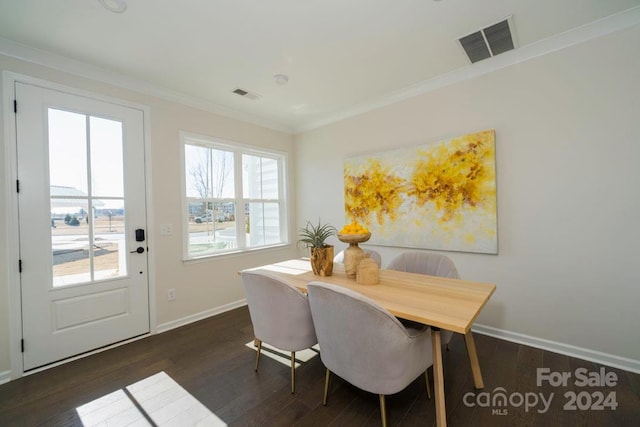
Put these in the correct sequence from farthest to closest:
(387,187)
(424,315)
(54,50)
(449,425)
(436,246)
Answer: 1. (387,187)
2. (436,246)
3. (54,50)
4. (449,425)
5. (424,315)

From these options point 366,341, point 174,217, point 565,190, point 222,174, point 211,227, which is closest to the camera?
point 366,341

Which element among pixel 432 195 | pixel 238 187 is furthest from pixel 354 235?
pixel 238 187

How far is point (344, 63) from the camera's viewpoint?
96.2 inches

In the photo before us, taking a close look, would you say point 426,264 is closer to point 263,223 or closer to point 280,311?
point 280,311

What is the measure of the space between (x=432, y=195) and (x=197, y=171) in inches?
108

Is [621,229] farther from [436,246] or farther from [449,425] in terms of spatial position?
[449,425]

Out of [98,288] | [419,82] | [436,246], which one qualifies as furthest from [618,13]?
[98,288]

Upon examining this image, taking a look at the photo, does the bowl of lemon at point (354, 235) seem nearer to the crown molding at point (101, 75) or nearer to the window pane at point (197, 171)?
the window pane at point (197, 171)

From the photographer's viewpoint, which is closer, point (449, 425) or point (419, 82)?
point (449, 425)

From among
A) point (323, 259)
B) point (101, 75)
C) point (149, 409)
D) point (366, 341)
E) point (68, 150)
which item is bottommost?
point (149, 409)

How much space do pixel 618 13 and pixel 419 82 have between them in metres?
1.42

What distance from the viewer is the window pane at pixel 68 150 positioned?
2.24 m

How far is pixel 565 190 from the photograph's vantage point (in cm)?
216

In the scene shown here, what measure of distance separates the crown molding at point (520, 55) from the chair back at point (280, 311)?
2530 millimetres
